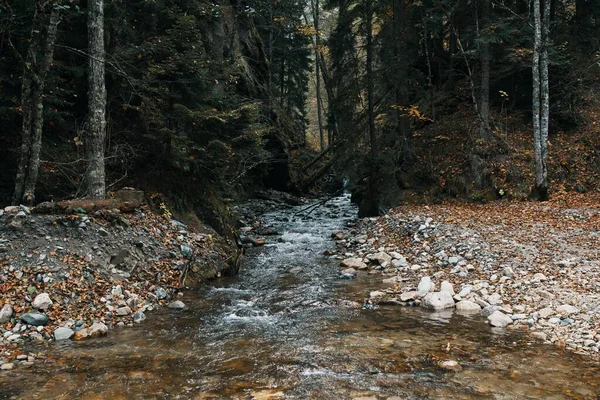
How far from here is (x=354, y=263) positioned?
11.6 m

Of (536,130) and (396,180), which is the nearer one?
(536,130)

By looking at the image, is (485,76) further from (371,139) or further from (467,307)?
(467,307)

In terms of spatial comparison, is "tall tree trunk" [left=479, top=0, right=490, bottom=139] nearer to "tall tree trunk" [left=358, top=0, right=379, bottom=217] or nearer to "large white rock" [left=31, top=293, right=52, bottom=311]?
"tall tree trunk" [left=358, top=0, right=379, bottom=217]

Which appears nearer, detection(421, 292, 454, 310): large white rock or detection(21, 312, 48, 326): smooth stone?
detection(21, 312, 48, 326): smooth stone

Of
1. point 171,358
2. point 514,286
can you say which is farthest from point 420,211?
point 171,358

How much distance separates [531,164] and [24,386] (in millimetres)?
17352

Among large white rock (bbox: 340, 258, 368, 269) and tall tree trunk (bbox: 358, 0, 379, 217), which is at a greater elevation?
tall tree trunk (bbox: 358, 0, 379, 217)

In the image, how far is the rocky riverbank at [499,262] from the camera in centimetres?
691

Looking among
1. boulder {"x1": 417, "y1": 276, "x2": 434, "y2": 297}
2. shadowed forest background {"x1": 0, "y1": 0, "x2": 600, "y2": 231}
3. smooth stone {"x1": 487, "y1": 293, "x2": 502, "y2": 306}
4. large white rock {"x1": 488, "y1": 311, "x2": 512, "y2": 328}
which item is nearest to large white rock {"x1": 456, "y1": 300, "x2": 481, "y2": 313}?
smooth stone {"x1": 487, "y1": 293, "x2": 502, "y2": 306}

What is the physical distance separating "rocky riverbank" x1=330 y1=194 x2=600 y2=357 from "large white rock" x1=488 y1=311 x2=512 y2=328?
16mm

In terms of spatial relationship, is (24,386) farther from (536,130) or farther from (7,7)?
(536,130)

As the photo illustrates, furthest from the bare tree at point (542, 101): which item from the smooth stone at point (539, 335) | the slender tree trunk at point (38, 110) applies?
the slender tree trunk at point (38, 110)

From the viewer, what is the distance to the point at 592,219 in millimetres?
11641

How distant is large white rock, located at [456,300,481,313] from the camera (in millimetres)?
7651
